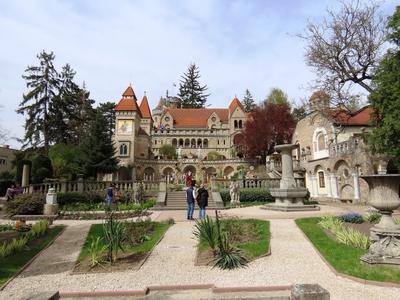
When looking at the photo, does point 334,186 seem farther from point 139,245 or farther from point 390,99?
point 139,245

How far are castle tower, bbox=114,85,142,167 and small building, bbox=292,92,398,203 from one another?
1252 inches

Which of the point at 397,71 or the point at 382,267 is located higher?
the point at 397,71

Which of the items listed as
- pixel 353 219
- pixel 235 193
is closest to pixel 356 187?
pixel 235 193

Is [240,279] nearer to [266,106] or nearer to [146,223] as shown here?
[146,223]

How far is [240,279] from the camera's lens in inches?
271

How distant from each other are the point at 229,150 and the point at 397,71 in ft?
163

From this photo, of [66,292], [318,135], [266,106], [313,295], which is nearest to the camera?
[313,295]

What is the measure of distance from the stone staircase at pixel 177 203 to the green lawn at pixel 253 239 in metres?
8.80

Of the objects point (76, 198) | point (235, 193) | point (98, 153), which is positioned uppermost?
point (98, 153)

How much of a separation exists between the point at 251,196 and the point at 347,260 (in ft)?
52.4

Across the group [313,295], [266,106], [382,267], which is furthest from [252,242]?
[266,106]

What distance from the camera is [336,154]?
2905 cm

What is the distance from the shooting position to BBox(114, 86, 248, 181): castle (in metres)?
58.6

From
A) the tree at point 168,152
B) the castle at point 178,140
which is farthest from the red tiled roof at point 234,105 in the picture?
the tree at point 168,152
